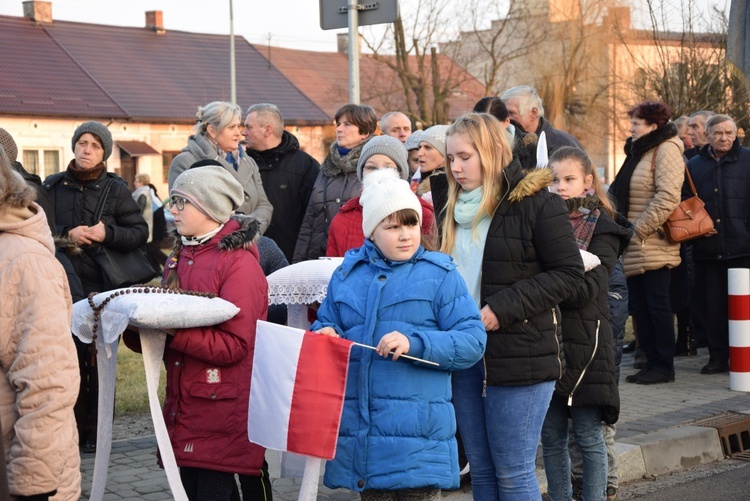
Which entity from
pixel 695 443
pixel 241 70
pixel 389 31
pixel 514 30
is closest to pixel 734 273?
pixel 695 443

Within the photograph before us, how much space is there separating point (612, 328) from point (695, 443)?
199cm

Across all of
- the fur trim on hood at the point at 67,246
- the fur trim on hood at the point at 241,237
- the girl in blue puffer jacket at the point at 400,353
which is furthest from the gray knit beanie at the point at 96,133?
the girl in blue puffer jacket at the point at 400,353

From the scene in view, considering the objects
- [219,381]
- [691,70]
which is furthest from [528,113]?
[691,70]

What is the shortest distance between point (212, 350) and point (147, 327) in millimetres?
302

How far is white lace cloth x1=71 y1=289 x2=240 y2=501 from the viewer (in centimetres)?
449

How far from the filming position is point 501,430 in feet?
15.9

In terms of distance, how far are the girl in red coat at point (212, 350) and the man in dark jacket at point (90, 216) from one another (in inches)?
100

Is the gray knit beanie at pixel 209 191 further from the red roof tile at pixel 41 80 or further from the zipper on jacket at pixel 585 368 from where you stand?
the red roof tile at pixel 41 80

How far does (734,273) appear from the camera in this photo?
30.6 feet

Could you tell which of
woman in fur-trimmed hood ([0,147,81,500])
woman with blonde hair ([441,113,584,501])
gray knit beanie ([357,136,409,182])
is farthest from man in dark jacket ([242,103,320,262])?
woman in fur-trimmed hood ([0,147,81,500])

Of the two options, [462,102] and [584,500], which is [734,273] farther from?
[462,102]

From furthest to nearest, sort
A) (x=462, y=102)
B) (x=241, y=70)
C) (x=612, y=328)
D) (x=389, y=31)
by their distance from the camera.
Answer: (x=462, y=102) → (x=241, y=70) → (x=389, y=31) → (x=612, y=328)

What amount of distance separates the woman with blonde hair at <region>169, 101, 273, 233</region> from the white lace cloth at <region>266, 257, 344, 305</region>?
1.44 metres

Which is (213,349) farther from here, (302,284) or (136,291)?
(302,284)
